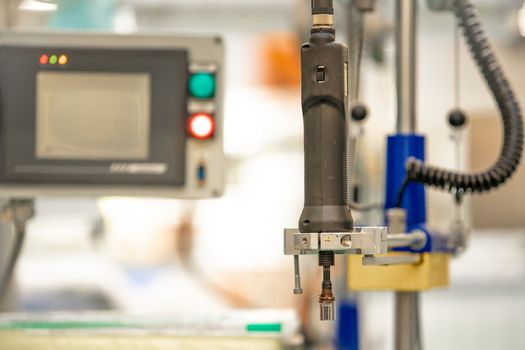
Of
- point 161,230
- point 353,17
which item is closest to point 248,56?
point 161,230

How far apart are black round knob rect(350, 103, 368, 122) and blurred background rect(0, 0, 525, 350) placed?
172 cm

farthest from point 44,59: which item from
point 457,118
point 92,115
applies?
point 457,118

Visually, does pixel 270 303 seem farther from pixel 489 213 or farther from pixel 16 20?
pixel 16 20

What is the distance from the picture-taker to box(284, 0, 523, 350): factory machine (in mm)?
1000

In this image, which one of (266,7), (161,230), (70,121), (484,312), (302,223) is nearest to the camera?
(302,223)

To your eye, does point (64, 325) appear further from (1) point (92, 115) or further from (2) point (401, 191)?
(2) point (401, 191)

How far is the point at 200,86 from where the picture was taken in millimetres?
1632

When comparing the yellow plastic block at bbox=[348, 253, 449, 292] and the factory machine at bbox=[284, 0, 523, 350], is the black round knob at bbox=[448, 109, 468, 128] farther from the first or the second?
the yellow plastic block at bbox=[348, 253, 449, 292]

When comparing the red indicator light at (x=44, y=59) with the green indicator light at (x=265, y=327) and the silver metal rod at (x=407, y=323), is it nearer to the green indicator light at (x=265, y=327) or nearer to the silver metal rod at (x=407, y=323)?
the green indicator light at (x=265, y=327)

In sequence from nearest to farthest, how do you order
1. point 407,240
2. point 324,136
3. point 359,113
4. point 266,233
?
point 324,136 < point 407,240 < point 359,113 < point 266,233

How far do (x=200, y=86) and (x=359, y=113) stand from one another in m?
0.28

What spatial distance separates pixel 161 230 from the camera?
4246 millimetres

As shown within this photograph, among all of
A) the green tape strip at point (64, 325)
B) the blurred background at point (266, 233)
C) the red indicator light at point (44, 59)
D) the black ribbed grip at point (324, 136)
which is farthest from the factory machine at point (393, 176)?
the blurred background at point (266, 233)

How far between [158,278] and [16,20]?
2377 millimetres
